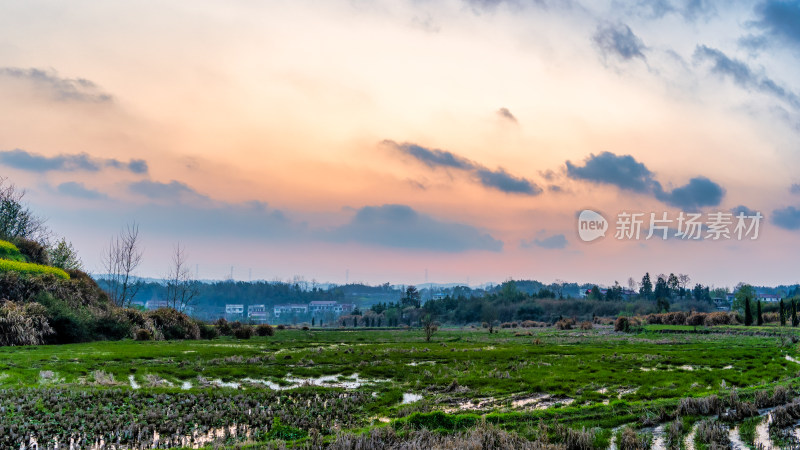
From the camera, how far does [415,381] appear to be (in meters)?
23.5

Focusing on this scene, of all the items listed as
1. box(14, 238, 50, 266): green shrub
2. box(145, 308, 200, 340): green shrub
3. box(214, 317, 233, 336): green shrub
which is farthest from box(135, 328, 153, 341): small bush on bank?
box(14, 238, 50, 266): green shrub

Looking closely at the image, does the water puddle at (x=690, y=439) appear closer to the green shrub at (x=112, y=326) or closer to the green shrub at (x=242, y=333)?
the green shrub at (x=112, y=326)

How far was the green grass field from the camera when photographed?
578 inches

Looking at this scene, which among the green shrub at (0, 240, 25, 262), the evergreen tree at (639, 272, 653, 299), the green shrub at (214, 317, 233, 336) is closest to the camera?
A: the green shrub at (0, 240, 25, 262)

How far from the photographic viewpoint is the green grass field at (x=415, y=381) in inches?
578

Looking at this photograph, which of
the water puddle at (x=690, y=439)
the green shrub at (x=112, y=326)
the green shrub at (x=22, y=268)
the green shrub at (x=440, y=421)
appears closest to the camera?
the water puddle at (x=690, y=439)

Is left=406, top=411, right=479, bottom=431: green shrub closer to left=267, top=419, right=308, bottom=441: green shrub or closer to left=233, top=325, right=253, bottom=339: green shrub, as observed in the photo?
left=267, top=419, right=308, bottom=441: green shrub

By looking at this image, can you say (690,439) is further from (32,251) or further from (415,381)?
(32,251)

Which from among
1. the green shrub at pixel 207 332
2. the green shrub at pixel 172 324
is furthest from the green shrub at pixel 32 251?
the green shrub at pixel 207 332

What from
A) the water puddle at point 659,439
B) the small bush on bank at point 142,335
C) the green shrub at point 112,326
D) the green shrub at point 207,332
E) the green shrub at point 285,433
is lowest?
the green shrub at point 207,332

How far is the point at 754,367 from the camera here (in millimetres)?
27906

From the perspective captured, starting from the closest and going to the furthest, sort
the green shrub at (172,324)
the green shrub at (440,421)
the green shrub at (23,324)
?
the green shrub at (440,421)
the green shrub at (23,324)
the green shrub at (172,324)

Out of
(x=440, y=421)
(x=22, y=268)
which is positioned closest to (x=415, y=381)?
(x=440, y=421)

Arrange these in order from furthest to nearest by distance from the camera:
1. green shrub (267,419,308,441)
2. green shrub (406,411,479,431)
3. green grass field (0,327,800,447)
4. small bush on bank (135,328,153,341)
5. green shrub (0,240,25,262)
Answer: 1. green shrub (0,240,25,262)
2. small bush on bank (135,328,153,341)
3. green grass field (0,327,800,447)
4. green shrub (267,419,308,441)
5. green shrub (406,411,479,431)
